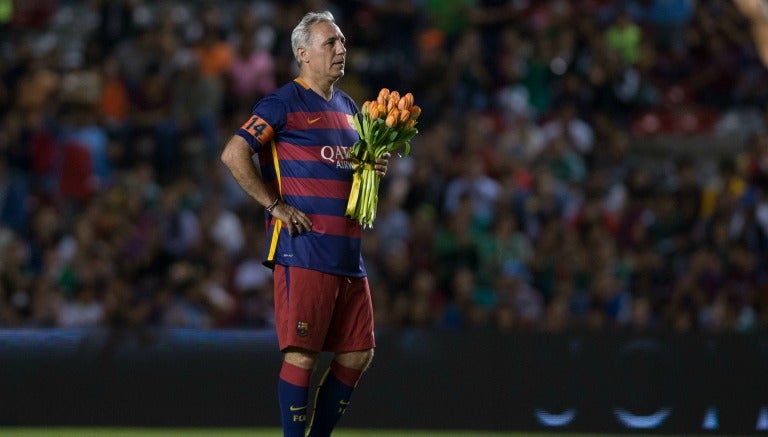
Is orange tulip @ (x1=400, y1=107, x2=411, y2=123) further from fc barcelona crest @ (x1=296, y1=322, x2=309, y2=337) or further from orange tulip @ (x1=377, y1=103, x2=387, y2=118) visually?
fc barcelona crest @ (x1=296, y1=322, x2=309, y2=337)

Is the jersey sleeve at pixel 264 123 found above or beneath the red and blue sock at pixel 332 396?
above

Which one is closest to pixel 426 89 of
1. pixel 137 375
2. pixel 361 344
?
pixel 137 375

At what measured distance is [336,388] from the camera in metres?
7.15

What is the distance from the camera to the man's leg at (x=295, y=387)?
22.7 ft

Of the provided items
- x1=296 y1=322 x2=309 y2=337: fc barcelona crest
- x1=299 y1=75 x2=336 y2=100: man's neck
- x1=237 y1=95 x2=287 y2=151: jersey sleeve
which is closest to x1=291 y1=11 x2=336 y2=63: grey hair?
x1=299 y1=75 x2=336 y2=100: man's neck

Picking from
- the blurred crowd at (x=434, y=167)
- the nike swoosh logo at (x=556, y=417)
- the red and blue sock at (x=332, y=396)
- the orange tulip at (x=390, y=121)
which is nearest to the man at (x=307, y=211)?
the red and blue sock at (x=332, y=396)

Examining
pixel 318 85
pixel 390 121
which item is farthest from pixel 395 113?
pixel 318 85

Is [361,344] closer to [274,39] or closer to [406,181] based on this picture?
[406,181]

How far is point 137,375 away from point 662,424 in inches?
152

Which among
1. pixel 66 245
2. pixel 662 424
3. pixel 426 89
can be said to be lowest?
pixel 662 424

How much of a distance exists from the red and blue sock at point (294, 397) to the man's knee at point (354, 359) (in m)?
0.23

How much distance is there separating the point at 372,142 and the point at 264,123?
1.80 feet

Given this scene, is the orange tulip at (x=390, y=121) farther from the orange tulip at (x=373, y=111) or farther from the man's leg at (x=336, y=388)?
the man's leg at (x=336, y=388)

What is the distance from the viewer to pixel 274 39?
1491 cm
